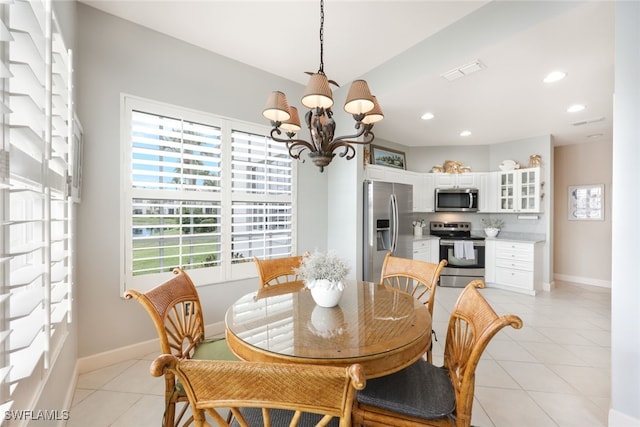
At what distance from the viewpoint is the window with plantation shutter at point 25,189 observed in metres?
0.76

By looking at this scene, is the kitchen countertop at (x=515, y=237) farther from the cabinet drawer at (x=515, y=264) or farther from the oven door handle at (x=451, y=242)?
the cabinet drawer at (x=515, y=264)

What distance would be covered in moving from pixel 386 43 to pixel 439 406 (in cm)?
302

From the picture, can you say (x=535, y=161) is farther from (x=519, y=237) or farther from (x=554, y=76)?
(x=554, y=76)

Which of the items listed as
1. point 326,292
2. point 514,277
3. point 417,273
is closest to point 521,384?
point 417,273

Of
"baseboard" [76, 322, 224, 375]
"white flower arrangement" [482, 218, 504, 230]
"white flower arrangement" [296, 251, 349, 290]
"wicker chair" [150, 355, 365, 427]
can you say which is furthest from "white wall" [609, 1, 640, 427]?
"white flower arrangement" [482, 218, 504, 230]

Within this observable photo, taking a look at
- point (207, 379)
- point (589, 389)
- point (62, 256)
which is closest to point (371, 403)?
point (207, 379)

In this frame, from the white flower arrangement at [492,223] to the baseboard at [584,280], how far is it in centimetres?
170

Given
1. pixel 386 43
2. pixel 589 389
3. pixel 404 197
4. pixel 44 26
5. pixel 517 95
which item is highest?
pixel 386 43

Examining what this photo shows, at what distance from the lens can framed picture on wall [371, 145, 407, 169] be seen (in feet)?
15.3

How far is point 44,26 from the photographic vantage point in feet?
3.76

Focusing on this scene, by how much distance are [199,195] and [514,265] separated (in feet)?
16.2

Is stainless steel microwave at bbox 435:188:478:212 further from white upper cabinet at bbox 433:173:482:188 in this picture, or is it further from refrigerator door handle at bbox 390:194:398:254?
refrigerator door handle at bbox 390:194:398:254

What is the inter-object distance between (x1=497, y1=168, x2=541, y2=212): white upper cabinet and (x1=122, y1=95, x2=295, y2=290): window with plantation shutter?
401cm

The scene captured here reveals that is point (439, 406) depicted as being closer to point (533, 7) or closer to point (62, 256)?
point (62, 256)
